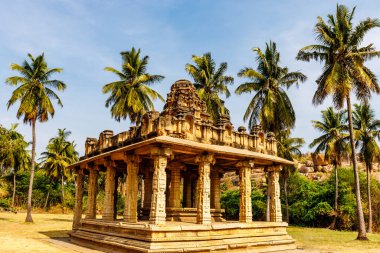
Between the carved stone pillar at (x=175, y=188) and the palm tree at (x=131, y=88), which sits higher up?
the palm tree at (x=131, y=88)

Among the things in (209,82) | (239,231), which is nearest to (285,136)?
(209,82)

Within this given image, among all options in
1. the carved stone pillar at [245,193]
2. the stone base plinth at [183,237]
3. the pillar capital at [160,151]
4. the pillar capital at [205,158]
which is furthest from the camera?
the carved stone pillar at [245,193]

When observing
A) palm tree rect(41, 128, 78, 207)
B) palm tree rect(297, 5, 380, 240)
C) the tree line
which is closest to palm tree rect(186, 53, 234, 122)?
the tree line

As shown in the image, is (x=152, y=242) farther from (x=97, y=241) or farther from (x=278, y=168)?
(x=278, y=168)

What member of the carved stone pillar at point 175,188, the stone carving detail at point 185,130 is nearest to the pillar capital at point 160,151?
the stone carving detail at point 185,130

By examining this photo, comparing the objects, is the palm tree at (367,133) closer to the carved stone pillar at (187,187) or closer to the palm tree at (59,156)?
the carved stone pillar at (187,187)

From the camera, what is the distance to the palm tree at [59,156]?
46250 millimetres

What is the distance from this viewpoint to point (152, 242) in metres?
11.0

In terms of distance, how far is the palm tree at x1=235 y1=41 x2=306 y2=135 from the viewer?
25.4 metres

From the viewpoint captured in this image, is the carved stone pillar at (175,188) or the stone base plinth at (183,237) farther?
the carved stone pillar at (175,188)

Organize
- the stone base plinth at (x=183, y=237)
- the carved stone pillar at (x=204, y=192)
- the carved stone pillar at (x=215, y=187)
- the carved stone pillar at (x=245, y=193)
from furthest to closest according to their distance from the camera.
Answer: the carved stone pillar at (x=215, y=187), the carved stone pillar at (x=245, y=193), the carved stone pillar at (x=204, y=192), the stone base plinth at (x=183, y=237)

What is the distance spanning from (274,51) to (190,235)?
61.8ft

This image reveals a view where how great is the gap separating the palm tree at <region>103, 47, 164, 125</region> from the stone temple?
910 cm

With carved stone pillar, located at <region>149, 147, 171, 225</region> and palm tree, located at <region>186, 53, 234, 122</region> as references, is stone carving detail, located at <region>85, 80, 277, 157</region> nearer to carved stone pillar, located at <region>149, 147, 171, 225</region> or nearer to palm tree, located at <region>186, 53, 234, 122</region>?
Result: carved stone pillar, located at <region>149, 147, 171, 225</region>
